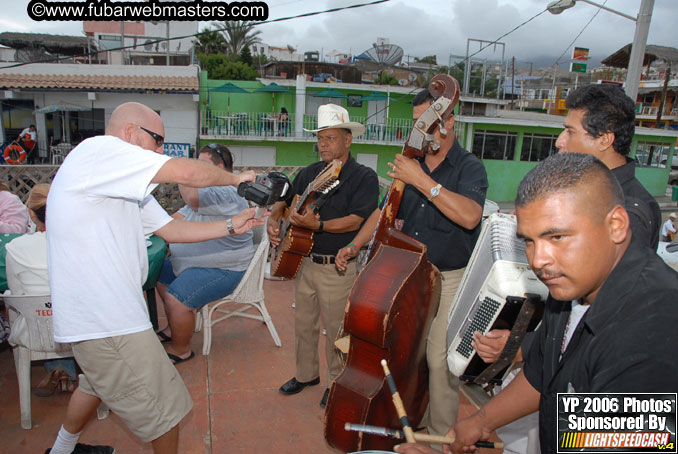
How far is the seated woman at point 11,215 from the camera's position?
4238 millimetres

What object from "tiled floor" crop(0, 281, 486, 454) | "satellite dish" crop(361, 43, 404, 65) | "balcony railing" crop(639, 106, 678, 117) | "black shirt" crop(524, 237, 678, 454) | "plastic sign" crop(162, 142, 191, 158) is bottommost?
"tiled floor" crop(0, 281, 486, 454)

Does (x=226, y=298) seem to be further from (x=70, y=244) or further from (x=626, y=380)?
(x=626, y=380)

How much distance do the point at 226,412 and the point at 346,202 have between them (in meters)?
1.71

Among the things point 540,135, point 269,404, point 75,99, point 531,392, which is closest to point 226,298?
point 269,404

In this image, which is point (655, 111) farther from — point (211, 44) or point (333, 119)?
point (333, 119)

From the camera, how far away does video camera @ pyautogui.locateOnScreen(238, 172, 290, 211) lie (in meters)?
2.30

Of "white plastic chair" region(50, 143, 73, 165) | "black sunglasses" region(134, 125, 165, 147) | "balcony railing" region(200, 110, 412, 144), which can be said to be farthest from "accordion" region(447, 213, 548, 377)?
"balcony railing" region(200, 110, 412, 144)

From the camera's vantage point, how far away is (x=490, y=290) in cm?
189

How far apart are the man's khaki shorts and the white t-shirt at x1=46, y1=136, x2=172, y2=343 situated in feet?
0.21

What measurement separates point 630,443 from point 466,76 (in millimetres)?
21356

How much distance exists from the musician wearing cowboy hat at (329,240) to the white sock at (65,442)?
1.39 metres

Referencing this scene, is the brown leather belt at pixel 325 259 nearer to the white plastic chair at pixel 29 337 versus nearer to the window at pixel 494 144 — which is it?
the white plastic chair at pixel 29 337

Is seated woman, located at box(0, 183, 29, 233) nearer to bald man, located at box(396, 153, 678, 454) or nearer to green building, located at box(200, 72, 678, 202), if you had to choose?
bald man, located at box(396, 153, 678, 454)

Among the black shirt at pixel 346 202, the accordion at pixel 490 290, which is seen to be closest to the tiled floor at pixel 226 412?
the black shirt at pixel 346 202
